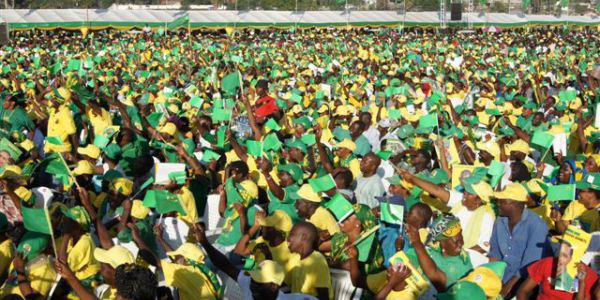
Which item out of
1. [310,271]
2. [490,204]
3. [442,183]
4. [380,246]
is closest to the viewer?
[310,271]

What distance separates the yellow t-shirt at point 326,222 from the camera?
17.6 feet

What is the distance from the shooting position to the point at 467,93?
1363cm

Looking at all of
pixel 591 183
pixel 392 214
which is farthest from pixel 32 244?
pixel 591 183

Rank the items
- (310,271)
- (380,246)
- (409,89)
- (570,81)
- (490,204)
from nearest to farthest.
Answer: (310,271) → (380,246) → (490,204) → (409,89) → (570,81)

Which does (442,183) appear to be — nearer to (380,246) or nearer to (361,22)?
(380,246)

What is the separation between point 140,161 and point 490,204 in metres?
3.56

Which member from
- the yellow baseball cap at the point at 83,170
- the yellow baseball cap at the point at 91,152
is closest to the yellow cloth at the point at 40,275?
the yellow baseball cap at the point at 83,170

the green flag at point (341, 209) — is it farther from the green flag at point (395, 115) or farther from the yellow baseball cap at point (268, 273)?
the green flag at point (395, 115)

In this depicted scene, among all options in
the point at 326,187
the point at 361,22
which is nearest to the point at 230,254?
the point at 326,187

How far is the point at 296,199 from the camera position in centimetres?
598

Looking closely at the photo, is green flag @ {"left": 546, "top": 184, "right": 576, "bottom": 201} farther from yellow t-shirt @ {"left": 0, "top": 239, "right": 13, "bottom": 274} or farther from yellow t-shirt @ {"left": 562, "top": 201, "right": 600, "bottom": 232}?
yellow t-shirt @ {"left": 0, "top": 239, "right": 13, "bottom": 274}

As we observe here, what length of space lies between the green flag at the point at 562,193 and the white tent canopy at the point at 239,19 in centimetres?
3202

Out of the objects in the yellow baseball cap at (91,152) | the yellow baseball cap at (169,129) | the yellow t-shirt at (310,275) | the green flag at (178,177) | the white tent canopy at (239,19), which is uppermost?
the white tent canopy at (239,19)

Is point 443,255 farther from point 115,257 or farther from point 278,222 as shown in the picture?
point 115,257
